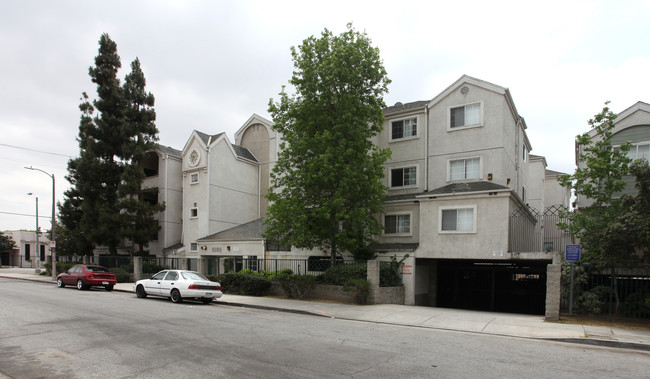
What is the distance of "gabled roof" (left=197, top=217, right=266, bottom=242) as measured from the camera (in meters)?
28.0

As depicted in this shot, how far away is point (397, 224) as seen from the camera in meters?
23.2

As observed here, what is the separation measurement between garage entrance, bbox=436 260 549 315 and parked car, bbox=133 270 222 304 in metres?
12.5

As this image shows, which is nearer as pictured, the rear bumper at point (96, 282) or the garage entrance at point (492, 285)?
the garage entrance at point (492, 285)

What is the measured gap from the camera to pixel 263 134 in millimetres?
34062

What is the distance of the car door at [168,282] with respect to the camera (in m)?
18.3

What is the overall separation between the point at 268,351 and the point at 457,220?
44.8 feet

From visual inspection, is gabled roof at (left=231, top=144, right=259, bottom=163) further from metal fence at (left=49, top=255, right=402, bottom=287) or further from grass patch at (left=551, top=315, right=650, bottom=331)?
grass patch at (left=551, top=315, right=650, bottom=331)

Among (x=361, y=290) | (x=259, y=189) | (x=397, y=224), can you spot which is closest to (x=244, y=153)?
(x=259, y=189)

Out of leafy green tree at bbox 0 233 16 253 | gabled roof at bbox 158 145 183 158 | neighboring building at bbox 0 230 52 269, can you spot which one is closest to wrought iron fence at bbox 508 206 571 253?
gabled roof at bbox 158 145 183 158

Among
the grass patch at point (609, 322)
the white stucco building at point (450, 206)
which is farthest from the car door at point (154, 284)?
the grass patch at point (609, 322)

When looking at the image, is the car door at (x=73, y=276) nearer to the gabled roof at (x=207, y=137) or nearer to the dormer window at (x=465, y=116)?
the gabled roof at (x=207, y=137)

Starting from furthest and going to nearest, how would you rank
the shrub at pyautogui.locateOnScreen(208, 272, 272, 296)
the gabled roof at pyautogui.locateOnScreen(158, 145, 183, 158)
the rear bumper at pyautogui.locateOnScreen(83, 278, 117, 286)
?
the gabled roof at pyautogui.locateOnScreen(158, 145, 183, 158) < the rear bumper at pyautogui.locateOnScreen(83, 278, 117, 286) < the shrub at pyautogui.locateOnScreen(208, 272, 272, 296)

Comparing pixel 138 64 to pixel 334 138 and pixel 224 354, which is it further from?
pixel 224 354

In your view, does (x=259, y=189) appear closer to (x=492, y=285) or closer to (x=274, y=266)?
(x=274, y=266)
